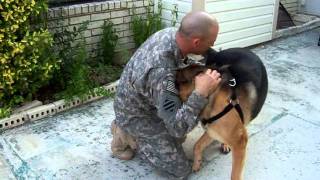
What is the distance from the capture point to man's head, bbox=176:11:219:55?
86.7 inches

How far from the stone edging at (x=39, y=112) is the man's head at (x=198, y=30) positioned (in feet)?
5.91

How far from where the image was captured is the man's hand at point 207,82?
226cm

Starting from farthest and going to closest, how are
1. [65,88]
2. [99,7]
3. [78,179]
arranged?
[99,7], [65,88], [78,179]

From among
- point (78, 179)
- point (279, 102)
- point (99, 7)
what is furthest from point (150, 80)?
point (99, 7)

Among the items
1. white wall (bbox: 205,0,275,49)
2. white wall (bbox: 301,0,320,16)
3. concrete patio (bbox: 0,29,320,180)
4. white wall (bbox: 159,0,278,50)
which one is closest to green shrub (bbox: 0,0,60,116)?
concrete patio (bbox: 0,29,320,180)

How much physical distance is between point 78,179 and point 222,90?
3.89 ft

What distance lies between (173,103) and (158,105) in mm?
120

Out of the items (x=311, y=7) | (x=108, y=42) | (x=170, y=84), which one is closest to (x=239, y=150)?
(x=170, y=84)

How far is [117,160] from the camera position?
2.99 metres

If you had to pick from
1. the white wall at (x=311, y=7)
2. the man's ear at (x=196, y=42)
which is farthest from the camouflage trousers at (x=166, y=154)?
the white wall at (x=311, y=7)

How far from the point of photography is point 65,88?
12.9 feet

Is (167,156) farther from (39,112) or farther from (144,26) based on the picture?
(144,26)

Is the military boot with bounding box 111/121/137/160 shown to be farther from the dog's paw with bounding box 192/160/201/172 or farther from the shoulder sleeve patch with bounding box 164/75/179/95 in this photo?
the shoulder sleeve patch with bounding box 164/75/179/95

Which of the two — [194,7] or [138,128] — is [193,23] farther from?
[194,7]
